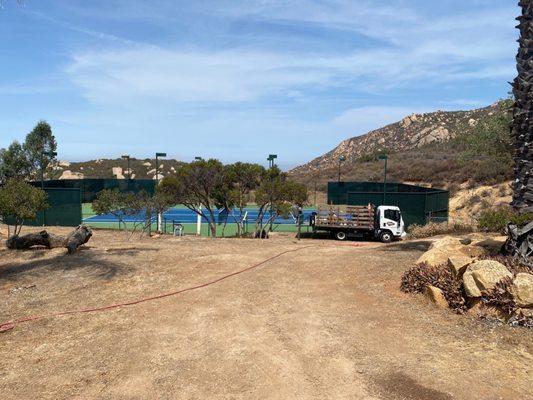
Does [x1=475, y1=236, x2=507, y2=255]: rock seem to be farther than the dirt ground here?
Yes

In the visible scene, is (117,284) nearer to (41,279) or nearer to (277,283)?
(41,279)

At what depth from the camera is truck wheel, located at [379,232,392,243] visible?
87.1 feet

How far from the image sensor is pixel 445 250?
39.5 feet

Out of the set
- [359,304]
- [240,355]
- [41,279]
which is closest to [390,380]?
[240,355]

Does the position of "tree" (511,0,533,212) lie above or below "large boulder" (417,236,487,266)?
above

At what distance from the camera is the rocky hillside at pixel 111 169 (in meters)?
88.8

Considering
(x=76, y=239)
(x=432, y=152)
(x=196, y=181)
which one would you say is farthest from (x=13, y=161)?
(x=432, y=152)

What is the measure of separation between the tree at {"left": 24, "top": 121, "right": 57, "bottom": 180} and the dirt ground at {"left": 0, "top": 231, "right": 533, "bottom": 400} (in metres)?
38.1

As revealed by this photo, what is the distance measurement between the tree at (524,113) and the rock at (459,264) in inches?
88.9

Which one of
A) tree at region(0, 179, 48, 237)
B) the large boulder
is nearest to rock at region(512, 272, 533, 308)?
the large boulder

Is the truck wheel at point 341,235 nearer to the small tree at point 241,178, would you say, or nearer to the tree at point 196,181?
the small tree at point 241,178

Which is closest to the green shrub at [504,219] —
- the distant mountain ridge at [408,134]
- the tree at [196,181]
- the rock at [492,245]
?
the rock at [492,245]

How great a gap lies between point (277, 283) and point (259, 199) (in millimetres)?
14851

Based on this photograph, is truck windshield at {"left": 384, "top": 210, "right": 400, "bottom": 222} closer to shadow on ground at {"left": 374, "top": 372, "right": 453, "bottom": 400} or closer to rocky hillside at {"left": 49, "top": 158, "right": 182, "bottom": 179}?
A: shadow on ground at {"left": 374, "top": 372, "right": 453, "bottom": 400}
